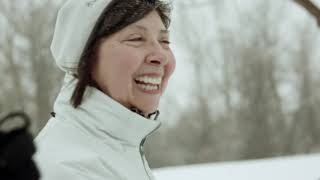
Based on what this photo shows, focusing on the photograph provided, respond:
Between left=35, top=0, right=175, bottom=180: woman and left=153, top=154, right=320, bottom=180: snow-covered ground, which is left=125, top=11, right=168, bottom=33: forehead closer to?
left=35, top=0, right=175, bottom=180: woman

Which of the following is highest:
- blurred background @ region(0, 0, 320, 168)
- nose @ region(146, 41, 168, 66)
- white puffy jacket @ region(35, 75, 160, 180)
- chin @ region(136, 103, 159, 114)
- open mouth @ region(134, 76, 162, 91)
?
nose @ region(146, 41, 168, 66)

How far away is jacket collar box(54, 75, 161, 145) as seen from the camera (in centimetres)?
143

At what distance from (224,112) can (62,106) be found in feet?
80.6

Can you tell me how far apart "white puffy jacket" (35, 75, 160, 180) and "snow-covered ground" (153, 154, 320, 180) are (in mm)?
3640

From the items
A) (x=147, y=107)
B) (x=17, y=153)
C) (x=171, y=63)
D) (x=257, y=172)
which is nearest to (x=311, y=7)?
(x=171, y=63)

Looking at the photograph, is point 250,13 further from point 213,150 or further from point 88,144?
point 88,144

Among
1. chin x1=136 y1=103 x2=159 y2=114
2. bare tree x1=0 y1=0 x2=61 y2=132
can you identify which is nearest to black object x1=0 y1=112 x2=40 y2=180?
chin x1=136 y1=103 x2=159 y2=114

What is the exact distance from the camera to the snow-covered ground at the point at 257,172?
17.2ft

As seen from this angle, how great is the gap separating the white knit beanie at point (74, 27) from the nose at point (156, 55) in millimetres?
168

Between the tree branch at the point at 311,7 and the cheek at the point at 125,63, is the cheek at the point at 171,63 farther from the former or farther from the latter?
the tree branch at the point at 311,7

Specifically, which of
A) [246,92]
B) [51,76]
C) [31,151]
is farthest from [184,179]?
[246,92]

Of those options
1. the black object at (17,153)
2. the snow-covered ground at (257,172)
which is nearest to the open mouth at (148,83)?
the black object at (17,153)

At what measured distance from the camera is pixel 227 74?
25.3 m

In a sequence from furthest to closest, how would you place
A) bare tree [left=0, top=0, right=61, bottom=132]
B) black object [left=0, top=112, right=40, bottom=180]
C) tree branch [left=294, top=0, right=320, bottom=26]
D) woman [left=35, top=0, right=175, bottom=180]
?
bare tree [left=0, top=0, right=61, bottom=132]
tree branch [left=294, top=0, right=320, bottom=26]
woman [left=35, top=0, right=175, bottom=180]
black object [left=0, top=112, right=40, bottom=180]
